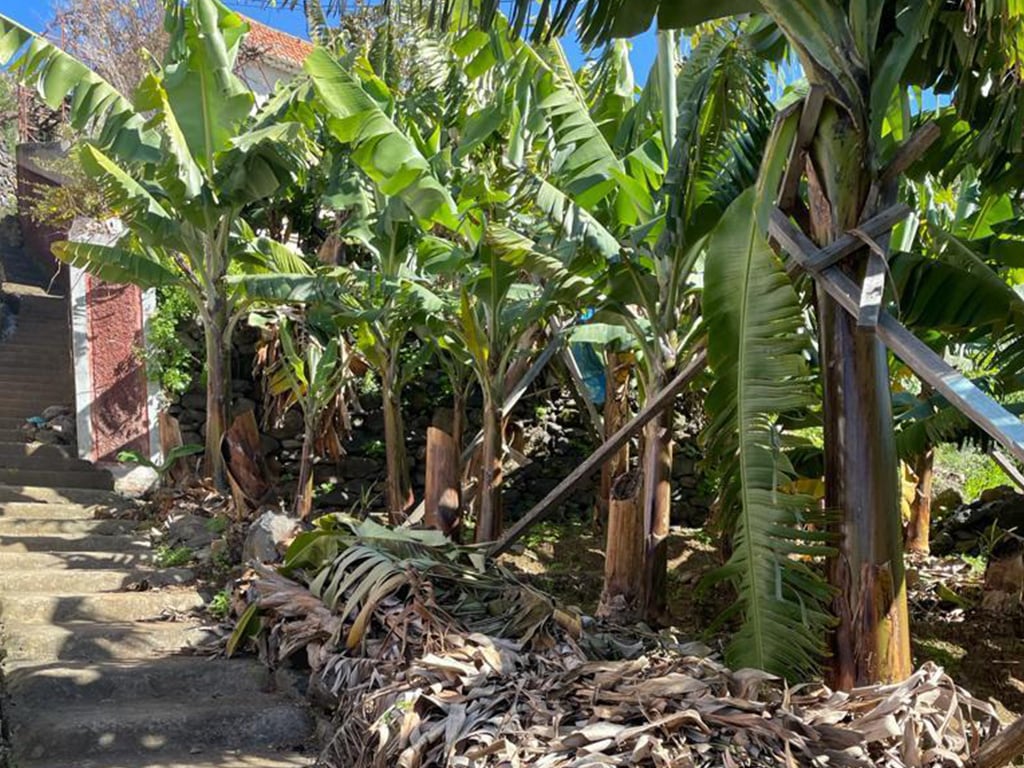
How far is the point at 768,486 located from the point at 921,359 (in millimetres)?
569

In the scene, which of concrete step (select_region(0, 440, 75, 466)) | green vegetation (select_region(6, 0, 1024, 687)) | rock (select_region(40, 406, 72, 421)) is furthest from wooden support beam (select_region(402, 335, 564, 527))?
rock (select_region(40, 406, 72, 421))

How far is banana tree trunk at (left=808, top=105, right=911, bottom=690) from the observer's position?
261 cm

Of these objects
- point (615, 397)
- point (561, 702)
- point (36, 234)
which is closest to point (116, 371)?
point (615, 397)

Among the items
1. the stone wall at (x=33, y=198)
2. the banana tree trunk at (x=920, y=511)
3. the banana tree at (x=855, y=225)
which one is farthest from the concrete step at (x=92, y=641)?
the stone wall at (x=33, y=198)

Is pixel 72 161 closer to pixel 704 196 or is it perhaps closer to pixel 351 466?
pixel 351 466

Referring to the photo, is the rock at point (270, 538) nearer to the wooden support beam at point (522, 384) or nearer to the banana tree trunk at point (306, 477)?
the wooden support beam at point (522, 384)

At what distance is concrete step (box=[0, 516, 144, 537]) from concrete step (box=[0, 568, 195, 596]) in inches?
48.4

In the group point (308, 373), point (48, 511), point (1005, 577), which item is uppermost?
point (308, 373)

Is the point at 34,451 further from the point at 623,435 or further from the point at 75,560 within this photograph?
the point at 623,435

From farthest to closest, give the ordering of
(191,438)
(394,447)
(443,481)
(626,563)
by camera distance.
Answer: (191,438) → (394,447) → (443,481) → (626,563)

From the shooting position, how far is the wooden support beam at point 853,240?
2666mm

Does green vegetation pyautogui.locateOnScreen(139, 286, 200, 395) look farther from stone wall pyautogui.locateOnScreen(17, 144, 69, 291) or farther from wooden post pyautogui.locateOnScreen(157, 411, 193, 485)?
stone wall pyautogui.locateOnScreen(17, 144, 69, 291)

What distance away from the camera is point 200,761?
330cm

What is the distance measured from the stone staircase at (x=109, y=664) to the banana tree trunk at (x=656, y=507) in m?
2.09
